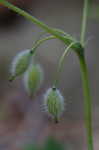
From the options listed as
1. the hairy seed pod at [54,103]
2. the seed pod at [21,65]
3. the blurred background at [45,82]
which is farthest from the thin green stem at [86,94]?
the blurred background at [45,82]

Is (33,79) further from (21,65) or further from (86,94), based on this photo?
(86,94)

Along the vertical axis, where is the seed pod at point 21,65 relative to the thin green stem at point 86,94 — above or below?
above

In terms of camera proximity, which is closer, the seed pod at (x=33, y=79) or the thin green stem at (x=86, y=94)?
the thin green stem at (x=86, y=94)

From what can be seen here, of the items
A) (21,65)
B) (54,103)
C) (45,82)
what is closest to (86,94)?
(54,103)

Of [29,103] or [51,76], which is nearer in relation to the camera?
[29,103]

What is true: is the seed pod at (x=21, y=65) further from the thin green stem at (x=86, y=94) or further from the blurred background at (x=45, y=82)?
the blurred background at (x=45, y=82)

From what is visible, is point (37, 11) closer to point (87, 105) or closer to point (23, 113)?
point (23, 113)

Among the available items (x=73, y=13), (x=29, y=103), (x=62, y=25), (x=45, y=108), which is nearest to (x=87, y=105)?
(x=45, y=108)
